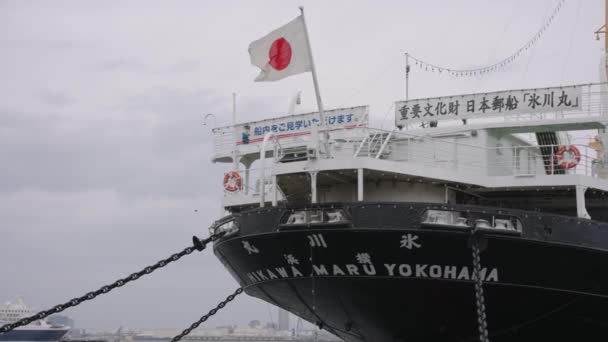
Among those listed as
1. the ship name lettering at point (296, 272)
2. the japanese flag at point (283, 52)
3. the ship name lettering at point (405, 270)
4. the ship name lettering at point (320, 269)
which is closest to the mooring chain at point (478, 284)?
the ship name lettering at point (405, 270)

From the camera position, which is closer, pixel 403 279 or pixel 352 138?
pixel 403 279

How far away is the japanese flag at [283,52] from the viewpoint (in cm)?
2097

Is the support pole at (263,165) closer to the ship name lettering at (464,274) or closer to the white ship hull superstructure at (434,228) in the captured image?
the white ship hull superstructure at (434,228)

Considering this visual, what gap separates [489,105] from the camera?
77.3 feet

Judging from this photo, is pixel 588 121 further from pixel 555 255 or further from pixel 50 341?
pixel 50 341

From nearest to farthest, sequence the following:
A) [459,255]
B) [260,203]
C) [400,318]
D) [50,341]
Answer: [459,255], [400,318], [260,203], [50,341]

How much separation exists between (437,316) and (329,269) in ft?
8.44

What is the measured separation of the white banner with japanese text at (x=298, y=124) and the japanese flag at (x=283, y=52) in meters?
2.59

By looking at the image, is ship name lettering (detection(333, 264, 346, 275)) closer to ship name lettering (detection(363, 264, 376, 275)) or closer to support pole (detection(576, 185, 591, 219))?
ship name lettering (detection(363, 264, 376, 275))

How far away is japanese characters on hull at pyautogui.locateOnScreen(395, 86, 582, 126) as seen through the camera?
23.0 meters

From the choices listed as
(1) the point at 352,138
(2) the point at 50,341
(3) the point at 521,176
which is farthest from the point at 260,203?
(2) the point at 50,341

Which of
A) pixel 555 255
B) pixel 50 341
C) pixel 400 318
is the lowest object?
pixel 50 341

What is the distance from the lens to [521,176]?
2139cm

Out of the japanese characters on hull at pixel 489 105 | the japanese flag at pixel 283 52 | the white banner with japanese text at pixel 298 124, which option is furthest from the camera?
the white banner with japanese text at pixel 298 124
